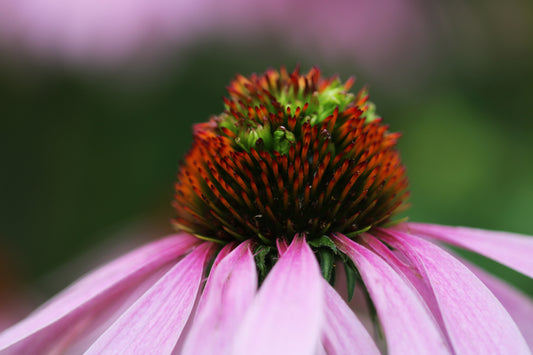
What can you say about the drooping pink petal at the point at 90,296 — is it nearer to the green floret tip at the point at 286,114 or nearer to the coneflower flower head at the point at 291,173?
the coneflower flower head at the point at 291,173

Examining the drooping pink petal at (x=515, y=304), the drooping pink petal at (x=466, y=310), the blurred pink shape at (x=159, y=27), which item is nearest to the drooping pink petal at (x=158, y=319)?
the drooping pink petal at (x=466, y=310)

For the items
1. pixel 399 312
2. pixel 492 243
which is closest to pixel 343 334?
pixel 399 312

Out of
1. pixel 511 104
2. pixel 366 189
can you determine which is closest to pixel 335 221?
pixel 366 189

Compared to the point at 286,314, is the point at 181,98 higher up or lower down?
higher up

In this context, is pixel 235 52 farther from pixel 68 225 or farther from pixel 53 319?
pixel 53 319

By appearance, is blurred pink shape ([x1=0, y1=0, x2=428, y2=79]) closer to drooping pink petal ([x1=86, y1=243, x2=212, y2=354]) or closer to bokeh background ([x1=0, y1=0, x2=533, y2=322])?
bokeh background ([x1=0, y1=0, x2=533, y2=322])

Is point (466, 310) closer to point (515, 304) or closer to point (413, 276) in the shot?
→ point (413, 276)
